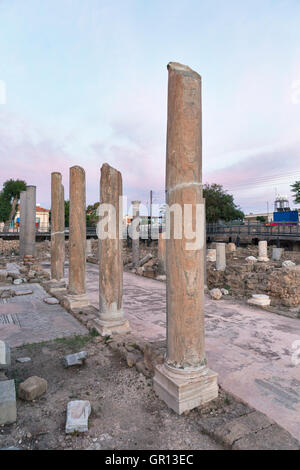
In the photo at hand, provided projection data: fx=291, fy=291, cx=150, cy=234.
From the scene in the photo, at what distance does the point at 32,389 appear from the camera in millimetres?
3473

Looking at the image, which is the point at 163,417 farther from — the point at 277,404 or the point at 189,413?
the point at 277,404

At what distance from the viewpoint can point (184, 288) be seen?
10.7ft

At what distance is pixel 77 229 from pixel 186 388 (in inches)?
202

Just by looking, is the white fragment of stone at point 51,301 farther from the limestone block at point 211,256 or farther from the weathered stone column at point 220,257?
the limestone block at point 211,256

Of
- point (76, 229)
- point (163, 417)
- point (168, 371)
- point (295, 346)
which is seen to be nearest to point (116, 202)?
point (76, 229)

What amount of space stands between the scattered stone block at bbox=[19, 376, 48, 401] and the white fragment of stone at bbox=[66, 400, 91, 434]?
637 mm

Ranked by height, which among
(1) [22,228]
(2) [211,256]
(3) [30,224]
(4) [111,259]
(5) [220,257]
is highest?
(3) [30,224]

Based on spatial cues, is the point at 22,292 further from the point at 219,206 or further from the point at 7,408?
the point at 219,206

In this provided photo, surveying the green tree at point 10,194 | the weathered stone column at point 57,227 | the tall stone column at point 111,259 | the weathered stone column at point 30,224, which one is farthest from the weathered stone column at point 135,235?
the green tree at point 10,194

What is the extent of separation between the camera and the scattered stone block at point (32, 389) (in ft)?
11.4

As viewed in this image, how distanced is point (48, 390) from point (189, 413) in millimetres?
1834

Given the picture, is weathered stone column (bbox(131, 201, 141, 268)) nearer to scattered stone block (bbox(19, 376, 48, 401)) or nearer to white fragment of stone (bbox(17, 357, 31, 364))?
white fragment of stone (bbox(17, 357, 31, 364))

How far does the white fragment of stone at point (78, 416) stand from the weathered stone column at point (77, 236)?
441 centimetres

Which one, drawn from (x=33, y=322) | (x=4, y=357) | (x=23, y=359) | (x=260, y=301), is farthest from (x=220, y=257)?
(x=4, y=357)
